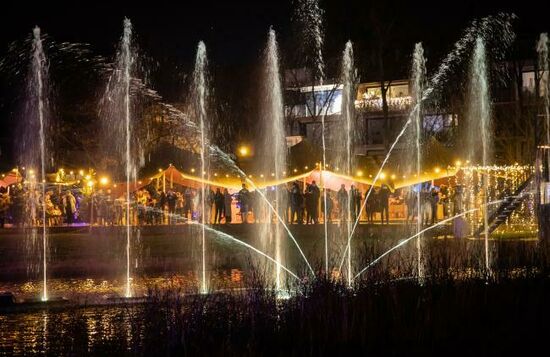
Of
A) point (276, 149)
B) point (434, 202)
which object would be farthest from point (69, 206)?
point (434, 202)

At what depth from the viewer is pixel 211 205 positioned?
3052 cm

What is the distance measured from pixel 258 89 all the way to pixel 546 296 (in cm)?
4987

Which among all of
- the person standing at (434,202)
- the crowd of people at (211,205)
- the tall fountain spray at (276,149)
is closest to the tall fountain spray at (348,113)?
the crowd of people at (211,205)

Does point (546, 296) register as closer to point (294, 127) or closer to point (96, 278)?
point (96, 278)

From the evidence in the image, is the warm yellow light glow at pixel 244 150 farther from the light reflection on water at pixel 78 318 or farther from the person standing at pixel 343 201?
the light reflection on water at pixel 78 318

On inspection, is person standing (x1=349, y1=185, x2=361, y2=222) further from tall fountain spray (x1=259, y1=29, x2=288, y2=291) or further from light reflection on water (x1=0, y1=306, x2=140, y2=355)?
light reflection on water (x1=0, y1=306, x2=140, y2=355)

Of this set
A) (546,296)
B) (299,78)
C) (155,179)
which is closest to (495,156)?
(299,78)

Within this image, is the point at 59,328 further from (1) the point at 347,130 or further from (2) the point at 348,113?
(1) the point at 347,130

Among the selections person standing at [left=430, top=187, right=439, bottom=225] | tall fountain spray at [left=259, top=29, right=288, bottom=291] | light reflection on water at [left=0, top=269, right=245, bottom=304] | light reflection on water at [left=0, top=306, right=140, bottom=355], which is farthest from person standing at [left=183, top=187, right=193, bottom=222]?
light reflection on water at [left=0, top=306, right=140, bottom=355]

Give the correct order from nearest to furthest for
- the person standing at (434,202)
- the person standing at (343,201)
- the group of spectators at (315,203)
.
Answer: the person standing at (343,201)
the person standing at (434,202)
the group of spectators at (315,203)

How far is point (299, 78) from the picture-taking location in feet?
190

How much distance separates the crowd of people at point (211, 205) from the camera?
93.1 ft

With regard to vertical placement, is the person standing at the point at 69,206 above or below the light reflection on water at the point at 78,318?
above

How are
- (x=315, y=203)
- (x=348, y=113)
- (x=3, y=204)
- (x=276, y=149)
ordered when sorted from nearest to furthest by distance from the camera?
1. (x=315, y=203)
2. (x=3, y=204)
3. (x=276, y=149)
4. (x=348, y=113)
